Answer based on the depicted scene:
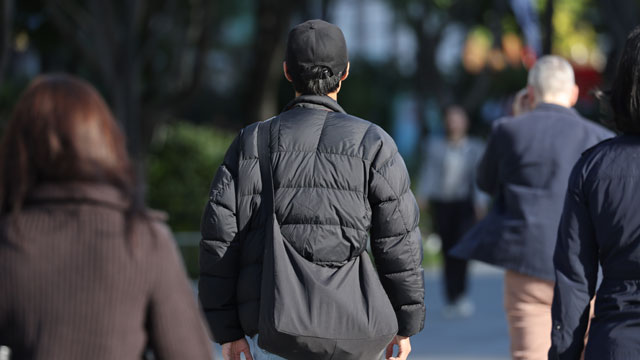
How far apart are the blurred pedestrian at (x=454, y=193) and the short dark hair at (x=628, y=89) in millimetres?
6883

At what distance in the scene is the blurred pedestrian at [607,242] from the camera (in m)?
3.31

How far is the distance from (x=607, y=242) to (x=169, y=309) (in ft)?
4.99

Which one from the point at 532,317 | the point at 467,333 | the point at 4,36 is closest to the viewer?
the point at 532,317

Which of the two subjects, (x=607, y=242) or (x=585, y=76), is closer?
(x=607, y=242)

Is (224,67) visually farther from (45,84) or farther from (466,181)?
(45,84)

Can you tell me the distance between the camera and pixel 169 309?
8.07 ft

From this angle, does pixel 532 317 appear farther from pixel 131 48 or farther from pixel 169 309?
pixel 131 48

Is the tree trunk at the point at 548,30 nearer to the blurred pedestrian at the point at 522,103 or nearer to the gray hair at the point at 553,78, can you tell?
the blurred pedestrian at the point at 522,103

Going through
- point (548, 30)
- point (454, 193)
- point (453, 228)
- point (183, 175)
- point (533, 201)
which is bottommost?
point (183, 175)

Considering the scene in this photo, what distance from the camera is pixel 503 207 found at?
210 inches

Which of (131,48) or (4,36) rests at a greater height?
(4,36)

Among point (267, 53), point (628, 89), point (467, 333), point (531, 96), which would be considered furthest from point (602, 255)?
point (267, 53)

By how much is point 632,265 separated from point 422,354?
523cm

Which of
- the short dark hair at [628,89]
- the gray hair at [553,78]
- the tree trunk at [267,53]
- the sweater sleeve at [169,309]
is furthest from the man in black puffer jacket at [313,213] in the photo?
the tree trunk at [267,53]
